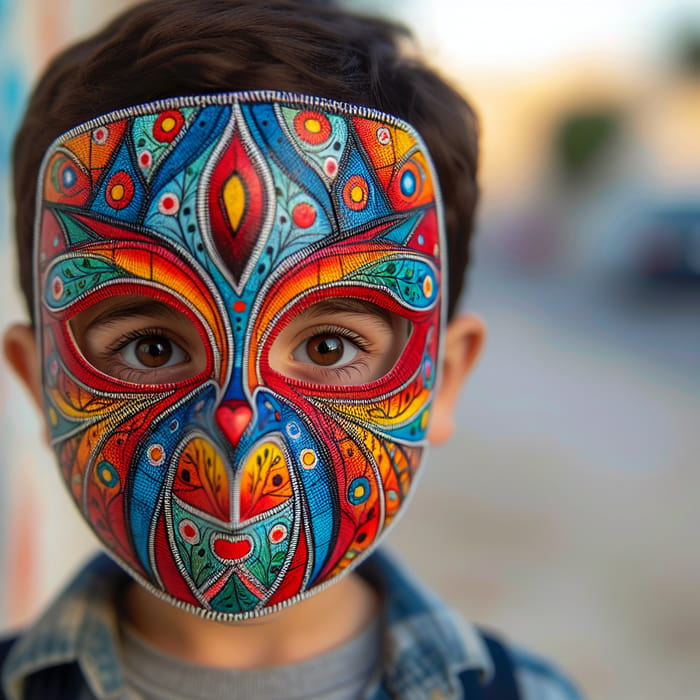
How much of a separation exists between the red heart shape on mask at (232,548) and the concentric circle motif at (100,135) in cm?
58

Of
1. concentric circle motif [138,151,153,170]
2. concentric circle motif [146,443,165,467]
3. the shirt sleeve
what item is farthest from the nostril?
the shirt sleeve

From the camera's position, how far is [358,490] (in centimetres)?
136

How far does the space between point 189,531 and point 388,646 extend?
1.60 feet

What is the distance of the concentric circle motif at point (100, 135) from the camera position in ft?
4.43

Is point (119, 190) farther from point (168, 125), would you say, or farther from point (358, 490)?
point (358, 490)

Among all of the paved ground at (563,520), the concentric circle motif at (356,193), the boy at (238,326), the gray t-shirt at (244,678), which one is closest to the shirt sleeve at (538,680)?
the boy at (238,326)

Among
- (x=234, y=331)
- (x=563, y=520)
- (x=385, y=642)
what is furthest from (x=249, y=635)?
(x=563, y=520)

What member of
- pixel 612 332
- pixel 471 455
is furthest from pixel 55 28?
pixel 612 332

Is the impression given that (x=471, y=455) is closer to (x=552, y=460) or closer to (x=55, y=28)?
(x=552, y=460)

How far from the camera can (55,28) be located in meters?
2.93

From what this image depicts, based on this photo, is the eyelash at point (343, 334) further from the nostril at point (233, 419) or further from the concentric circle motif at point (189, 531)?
the concentric circle motif at point (189, 531)

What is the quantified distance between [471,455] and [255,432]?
479cm

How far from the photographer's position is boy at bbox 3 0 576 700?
128 centimetres

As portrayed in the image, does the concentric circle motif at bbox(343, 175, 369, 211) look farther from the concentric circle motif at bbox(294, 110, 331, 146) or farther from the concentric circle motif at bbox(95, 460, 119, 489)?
the concentric circle motif at bbox(95, 460, 119, 489)
